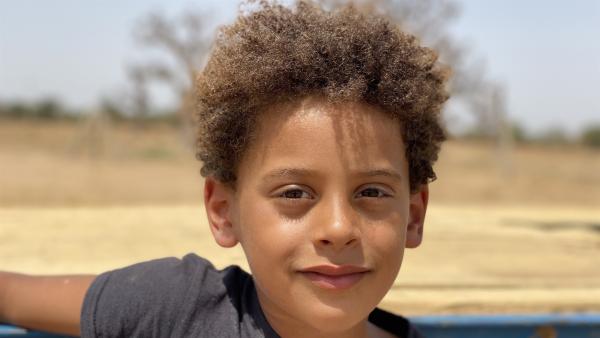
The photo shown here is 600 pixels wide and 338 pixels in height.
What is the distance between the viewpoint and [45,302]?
1.52 m

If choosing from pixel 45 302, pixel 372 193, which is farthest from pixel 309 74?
pixel 45 302

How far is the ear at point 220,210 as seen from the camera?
153 cm

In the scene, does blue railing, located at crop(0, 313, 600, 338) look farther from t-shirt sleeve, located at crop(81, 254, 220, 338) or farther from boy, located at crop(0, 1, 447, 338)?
t-shirt sleeve, located at crop(81, 254, 220, 338)

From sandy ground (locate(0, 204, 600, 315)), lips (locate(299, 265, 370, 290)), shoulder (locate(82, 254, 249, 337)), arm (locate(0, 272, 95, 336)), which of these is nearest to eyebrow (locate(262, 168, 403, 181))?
lips (locate(299, 265, 370, 290))

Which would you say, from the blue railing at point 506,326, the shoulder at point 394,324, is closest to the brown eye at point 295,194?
the shoulder at point 394,324

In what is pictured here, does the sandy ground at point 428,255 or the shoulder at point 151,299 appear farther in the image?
the sandy ground at point 428,255

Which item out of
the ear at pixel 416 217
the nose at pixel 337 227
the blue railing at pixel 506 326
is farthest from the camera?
the blue railing at pixel 506 326

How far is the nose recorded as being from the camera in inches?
51.1

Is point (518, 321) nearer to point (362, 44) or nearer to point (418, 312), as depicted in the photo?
point (418, 312)

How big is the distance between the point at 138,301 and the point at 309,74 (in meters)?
0.54

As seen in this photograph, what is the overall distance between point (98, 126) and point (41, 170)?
5449mm

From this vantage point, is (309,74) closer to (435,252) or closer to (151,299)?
(151,299)

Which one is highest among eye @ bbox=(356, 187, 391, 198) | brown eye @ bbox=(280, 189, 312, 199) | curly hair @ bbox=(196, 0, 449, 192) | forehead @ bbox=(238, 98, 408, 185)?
curly hair @ bbox=(196, 0, 449, 192)

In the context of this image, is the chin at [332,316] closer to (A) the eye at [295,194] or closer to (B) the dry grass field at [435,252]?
(A) the eye at [295,194]
